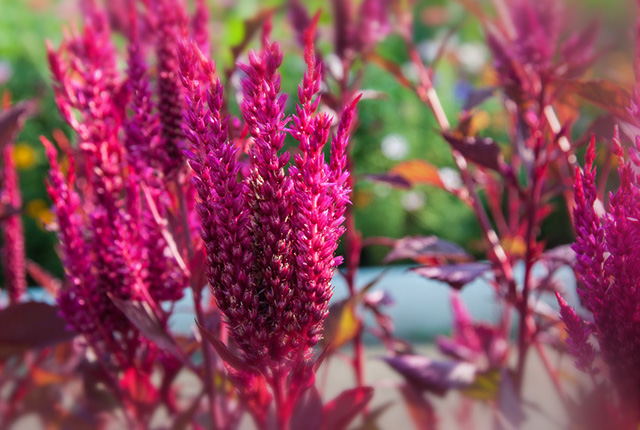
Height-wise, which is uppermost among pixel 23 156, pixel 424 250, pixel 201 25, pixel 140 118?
pixel 23 156

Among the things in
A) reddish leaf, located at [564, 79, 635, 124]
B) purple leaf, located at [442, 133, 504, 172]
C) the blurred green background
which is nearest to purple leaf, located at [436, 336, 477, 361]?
purple leaf, located at [442, 133, 504, 172]

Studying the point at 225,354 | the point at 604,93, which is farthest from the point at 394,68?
the point at 225,354

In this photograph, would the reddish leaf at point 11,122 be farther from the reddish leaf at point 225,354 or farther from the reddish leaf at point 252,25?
the reddish leaf at point 225,354

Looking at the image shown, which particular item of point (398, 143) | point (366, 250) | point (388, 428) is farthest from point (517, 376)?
point (366, 250)

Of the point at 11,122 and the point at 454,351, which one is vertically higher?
the point at 11,122

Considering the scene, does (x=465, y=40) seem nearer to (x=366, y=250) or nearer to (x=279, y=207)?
(x=366, y=250)

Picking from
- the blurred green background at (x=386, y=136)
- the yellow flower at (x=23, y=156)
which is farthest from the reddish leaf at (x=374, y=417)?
the yellow flower at (x=23, y=156)

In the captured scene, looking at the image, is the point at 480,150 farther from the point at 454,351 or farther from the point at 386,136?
the point at 386,136
